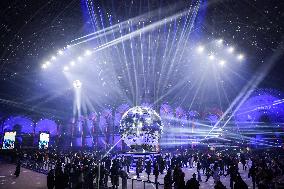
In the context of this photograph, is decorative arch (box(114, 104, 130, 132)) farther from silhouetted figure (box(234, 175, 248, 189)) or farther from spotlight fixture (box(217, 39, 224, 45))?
silhouetted figure (box(234, 175, 248, 189))

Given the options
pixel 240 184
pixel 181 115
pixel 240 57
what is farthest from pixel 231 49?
pixel 240 184

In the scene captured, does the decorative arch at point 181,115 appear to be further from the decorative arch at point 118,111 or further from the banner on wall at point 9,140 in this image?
the banner on wall at point 9,140

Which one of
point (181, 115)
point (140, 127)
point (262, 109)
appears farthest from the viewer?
point (181, 115)

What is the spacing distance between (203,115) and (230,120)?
15.2ft

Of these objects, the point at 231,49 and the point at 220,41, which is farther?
the point at 231,49

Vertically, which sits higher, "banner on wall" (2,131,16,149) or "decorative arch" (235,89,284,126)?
"decorative arch" (235,89,284,126)

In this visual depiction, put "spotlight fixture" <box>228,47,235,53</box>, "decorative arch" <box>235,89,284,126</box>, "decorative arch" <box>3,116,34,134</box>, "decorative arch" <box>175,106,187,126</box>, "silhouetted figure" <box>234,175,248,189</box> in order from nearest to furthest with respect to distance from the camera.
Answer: "silhouetted figure" <box>234,175,248,189</box> < "spotlight fixture" <box>228,47,235,53</box> < "decorative arch" <box>235,89,284,126</box> < "decorative arch" <box>3,116,34,134</box> < "decorative arch" <box>175,106,187,126</box>

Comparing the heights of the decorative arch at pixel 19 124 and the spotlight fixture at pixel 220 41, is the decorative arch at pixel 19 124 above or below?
below

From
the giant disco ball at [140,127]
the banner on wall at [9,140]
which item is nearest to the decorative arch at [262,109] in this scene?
the giant disco ball at [140,127]

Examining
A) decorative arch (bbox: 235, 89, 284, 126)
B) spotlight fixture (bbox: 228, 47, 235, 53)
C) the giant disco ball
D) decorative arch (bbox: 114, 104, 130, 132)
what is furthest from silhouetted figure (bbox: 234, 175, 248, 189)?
decorative arch (bbox: 114, 104, 130, 132)

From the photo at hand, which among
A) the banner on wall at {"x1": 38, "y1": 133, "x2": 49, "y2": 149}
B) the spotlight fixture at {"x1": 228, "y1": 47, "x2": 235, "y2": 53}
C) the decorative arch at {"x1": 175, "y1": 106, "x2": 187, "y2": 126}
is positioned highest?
the spotlight fixture at {"x1": 228, "y1": 47, "x2": 235, "y2": 53}

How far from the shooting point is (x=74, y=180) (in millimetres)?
13031

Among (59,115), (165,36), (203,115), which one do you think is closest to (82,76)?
(59,115)

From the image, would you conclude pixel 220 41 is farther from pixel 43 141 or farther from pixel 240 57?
pixel 43 141
